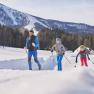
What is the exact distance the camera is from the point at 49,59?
22781 mm

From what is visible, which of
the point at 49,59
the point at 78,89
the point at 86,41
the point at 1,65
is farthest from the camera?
the point at 86,41

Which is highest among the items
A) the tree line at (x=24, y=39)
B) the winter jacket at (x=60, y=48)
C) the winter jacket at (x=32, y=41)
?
the winter jacket at (x=32, y=41)

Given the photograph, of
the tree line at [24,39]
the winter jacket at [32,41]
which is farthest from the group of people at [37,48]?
the tree line at [24,39]

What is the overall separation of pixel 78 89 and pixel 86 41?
13632cm

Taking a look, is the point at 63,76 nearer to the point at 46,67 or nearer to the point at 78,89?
the point at 78,89

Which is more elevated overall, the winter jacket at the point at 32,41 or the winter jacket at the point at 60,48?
the winter jacket at the point at 32,41

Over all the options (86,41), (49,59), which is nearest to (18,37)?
(86,41)

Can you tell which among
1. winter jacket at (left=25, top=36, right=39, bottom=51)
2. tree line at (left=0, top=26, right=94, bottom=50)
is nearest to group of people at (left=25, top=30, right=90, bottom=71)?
winter jacket at (left=25, top=36, right=39, bottom=51)

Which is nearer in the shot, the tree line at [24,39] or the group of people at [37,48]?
the group of people at [37,48]

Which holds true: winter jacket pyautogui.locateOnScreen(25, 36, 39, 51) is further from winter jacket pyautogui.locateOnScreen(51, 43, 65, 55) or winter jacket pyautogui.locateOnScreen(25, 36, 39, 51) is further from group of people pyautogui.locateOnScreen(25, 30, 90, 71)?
winter jacket pyautogui.locateOnScreen(51, 43, 65, 55)

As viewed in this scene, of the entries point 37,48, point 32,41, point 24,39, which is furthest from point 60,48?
point 24,39

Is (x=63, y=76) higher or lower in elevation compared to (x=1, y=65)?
higher

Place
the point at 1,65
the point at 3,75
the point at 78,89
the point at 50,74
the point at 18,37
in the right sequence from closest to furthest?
the point at 78,89, the point at 50,74, the point at 3,75, the point at 1,65, the point at 18,37

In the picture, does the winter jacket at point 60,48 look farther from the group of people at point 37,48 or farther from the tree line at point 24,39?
the tree line at point 24,39
